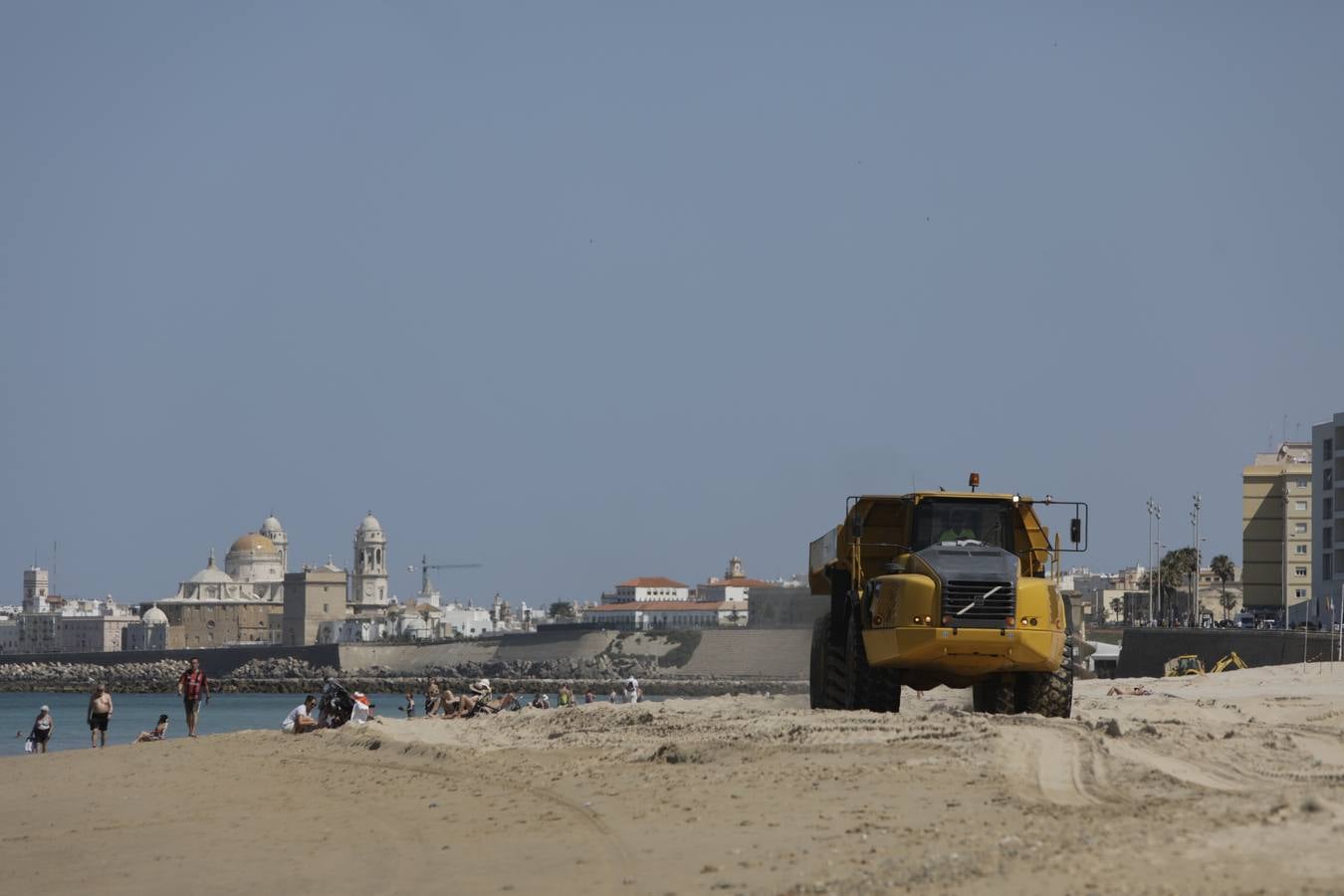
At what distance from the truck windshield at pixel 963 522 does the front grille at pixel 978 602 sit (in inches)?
51.7

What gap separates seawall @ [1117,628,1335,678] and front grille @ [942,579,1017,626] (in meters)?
35.4

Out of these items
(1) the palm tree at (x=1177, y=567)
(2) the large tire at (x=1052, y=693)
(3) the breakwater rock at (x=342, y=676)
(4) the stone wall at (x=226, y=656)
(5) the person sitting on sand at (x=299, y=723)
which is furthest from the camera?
(4) the stone wall at (x=226, y=656)

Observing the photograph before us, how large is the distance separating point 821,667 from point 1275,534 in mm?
93321

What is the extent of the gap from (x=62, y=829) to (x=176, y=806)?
46.3 inches

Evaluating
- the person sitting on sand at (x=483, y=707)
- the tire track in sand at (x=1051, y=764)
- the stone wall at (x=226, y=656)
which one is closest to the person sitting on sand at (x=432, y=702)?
the person sitting on sand at (x=483, y=707)

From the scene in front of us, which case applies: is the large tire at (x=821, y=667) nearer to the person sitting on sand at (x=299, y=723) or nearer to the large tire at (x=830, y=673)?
the large tire at (x=830, y=673)

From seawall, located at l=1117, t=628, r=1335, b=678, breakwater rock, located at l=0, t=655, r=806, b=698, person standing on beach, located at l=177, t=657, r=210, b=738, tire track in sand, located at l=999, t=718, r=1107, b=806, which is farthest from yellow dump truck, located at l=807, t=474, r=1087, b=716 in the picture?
breakwater rock, located at l=0, t=655, r=806, b=698

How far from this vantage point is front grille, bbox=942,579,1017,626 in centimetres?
1788

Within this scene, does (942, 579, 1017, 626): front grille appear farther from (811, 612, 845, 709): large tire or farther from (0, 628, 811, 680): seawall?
(0, 628, 811, 680): seawall

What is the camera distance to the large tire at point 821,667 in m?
21.0

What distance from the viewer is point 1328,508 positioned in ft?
292

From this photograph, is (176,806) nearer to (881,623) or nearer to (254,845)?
(254,845)

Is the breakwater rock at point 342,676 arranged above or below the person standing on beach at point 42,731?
below

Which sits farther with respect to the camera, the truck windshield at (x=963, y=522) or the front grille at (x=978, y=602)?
the truck windshield at (x=963, y=522)
